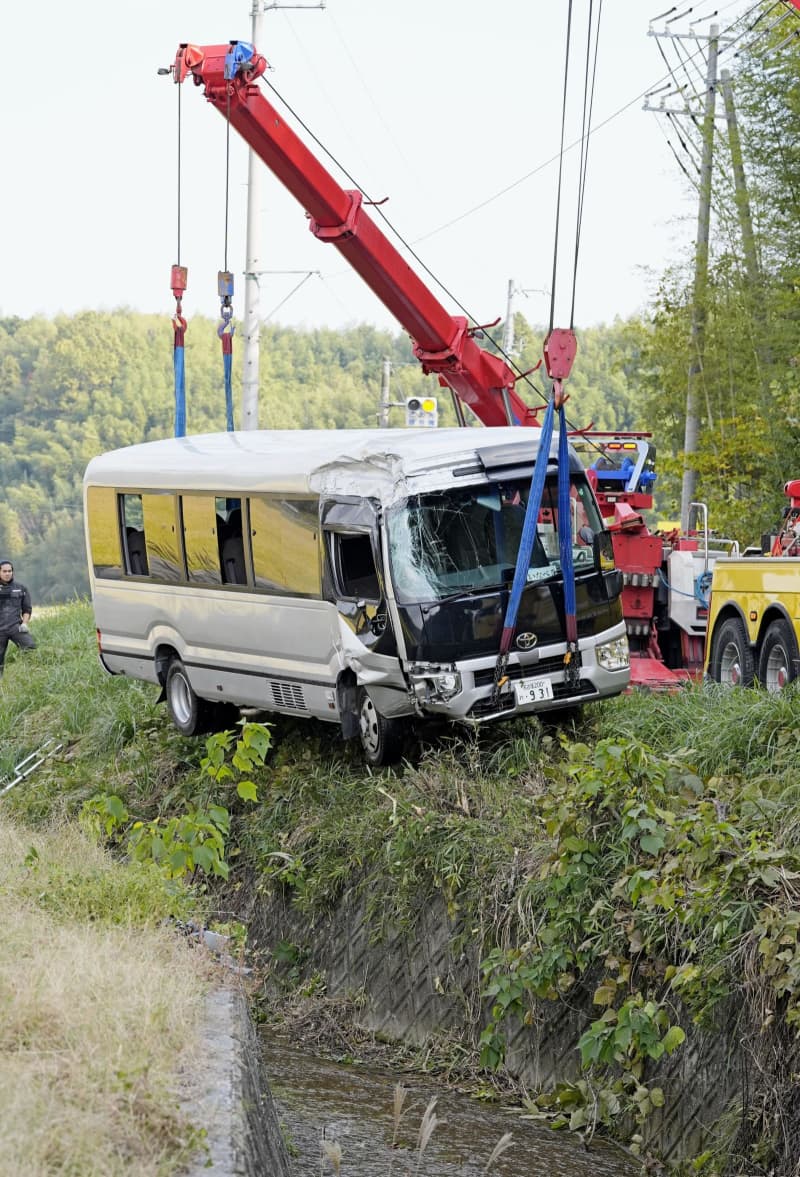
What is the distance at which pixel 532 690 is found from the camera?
11.9 m

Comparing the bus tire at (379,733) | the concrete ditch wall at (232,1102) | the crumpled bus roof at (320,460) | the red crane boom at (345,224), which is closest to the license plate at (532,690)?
the bus tire at (379,733)

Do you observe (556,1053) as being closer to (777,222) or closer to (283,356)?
(777,222)

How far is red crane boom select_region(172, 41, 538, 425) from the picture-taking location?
15594 mm

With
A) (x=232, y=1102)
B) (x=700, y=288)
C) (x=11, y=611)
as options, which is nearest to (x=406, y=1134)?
(x=232, y=1102)

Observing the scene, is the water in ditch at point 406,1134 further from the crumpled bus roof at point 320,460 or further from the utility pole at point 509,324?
the utility pole at point 509,324

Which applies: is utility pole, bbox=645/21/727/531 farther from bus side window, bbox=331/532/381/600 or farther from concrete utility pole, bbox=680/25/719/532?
bus side window, bbox=331/532/381/600

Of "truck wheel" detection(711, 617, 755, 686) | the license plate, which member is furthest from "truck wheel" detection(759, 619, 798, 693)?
the license plate

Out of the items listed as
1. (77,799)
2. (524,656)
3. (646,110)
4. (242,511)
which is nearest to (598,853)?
(524,656)

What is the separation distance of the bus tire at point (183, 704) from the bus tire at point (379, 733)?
9.35 feet

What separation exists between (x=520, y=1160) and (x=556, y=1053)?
0.94 meters

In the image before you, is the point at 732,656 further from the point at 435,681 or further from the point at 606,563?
the point at 435,681

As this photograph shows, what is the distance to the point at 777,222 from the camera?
26.5 metres

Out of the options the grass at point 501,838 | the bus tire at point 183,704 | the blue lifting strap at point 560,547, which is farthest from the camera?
the bus tire at point 183,704

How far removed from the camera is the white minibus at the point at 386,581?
1173 centimetres
